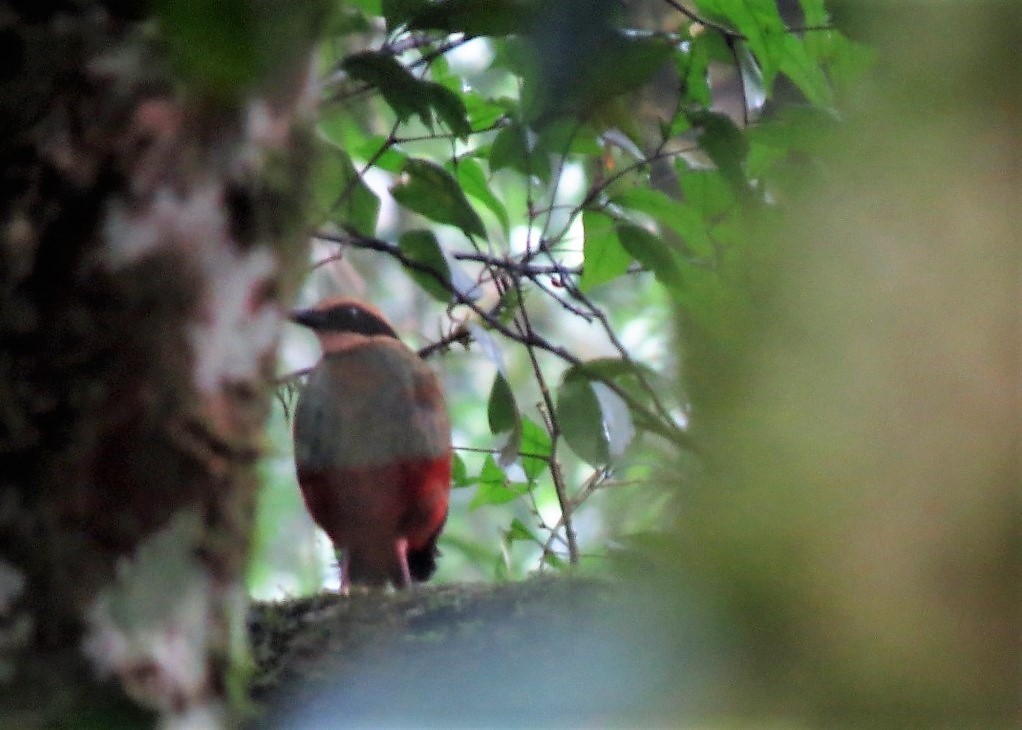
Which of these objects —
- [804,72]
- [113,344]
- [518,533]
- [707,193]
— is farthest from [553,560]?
[113,344]

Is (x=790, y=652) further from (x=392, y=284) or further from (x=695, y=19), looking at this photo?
(x=392, y=284)

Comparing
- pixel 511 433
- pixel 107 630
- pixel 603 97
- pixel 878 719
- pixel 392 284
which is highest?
pixel 392 284

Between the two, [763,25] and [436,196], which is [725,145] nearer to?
[763,25]

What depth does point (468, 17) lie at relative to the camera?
1796 mm

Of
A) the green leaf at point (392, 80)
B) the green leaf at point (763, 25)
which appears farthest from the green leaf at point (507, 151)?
the green leaf at point (763, 25)

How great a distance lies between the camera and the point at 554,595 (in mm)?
1762

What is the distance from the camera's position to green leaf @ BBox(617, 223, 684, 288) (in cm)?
213

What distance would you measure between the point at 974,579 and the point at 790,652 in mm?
121

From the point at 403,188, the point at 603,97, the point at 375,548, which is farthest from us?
the point at 375,548

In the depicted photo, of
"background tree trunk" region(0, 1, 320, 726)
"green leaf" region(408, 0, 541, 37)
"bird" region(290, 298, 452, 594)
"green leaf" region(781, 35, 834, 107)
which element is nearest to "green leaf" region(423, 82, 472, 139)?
"green leaf" region(408, 0, 541, 37)

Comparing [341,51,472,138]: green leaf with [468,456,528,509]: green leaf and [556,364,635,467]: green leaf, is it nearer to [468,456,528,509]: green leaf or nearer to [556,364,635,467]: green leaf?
[556,364,635,467]: green leaf

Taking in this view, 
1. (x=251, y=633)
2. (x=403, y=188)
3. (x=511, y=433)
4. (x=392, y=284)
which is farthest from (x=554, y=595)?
(x=392, y=284)

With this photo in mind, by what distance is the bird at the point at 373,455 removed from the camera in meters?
2.67

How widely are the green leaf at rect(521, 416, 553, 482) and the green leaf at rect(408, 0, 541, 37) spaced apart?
1137 millimetres
